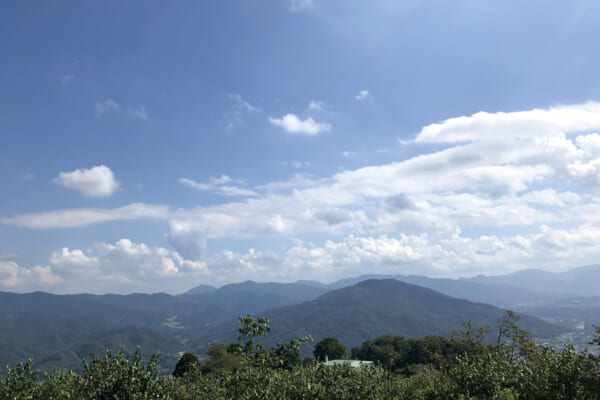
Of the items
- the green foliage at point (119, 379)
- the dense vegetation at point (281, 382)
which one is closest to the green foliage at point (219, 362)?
the dense vegetation at point (281, 382)

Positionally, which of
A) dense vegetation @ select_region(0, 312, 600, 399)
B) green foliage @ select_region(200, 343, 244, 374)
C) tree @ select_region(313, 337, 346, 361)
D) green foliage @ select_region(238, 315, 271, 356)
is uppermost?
green foliage @ select_region(238, 315, 271, 356)

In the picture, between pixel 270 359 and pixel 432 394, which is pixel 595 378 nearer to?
pixel 432 394

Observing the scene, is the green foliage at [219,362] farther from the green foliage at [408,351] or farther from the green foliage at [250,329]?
the green foliage at [250,329]

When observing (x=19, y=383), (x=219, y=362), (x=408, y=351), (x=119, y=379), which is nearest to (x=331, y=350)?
(x=408, y=351)

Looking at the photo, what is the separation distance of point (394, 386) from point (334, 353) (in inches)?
4628

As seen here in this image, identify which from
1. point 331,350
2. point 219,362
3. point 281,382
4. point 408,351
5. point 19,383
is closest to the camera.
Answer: point 19,383

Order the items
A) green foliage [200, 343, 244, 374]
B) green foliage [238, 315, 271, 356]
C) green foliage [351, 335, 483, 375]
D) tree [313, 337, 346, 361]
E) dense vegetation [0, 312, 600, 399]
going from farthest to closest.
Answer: tree [313, 337, 346, 361]
green foliage [351, 335, 483, 375]
green foliage [200, 343, 244, 374]
dense vegetation [0, 312, 600, 399]
green foliage [238, 315, 271, 356]

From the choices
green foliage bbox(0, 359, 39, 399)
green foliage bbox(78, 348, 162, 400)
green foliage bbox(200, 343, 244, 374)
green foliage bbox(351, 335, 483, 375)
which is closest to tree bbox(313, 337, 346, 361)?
green foliage bbox(351, 335, 483, 375)

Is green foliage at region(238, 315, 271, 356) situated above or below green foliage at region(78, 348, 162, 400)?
above

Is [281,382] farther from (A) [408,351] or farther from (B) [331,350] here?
(A) [408,351]

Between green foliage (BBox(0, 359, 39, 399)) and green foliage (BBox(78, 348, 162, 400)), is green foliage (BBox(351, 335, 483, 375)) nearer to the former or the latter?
green foliage (BBox(78, 348, 162, 400))

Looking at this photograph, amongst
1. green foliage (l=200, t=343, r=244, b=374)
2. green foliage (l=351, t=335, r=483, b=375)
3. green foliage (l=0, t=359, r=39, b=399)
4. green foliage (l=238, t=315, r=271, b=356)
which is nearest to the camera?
green foliage (l=238, t=315, r=271, b=356)

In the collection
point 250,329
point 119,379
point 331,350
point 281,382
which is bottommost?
point 331,350

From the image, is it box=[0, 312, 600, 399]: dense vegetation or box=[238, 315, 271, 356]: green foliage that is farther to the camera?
box=[0, 312, 600, 399]: dense vegetation
